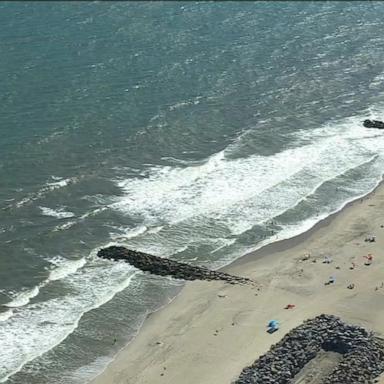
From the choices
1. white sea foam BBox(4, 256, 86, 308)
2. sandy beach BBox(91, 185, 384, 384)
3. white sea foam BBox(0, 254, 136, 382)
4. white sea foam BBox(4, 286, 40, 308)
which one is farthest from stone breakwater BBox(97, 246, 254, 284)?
white sea foam BBox(4, 286, 40, 308)

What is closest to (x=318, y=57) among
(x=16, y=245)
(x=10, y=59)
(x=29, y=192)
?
(x=10, y=59)

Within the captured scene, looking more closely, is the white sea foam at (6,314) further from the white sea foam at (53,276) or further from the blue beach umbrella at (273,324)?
the blue beach umbrella at (273,324)

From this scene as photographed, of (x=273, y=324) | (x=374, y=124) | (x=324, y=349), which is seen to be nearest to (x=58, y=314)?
(x=273, y=324)

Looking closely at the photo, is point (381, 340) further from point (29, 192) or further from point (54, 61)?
point (54, 61)

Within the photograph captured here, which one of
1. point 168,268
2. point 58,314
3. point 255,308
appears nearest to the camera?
point 255,308

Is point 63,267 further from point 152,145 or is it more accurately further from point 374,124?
point 374,124
